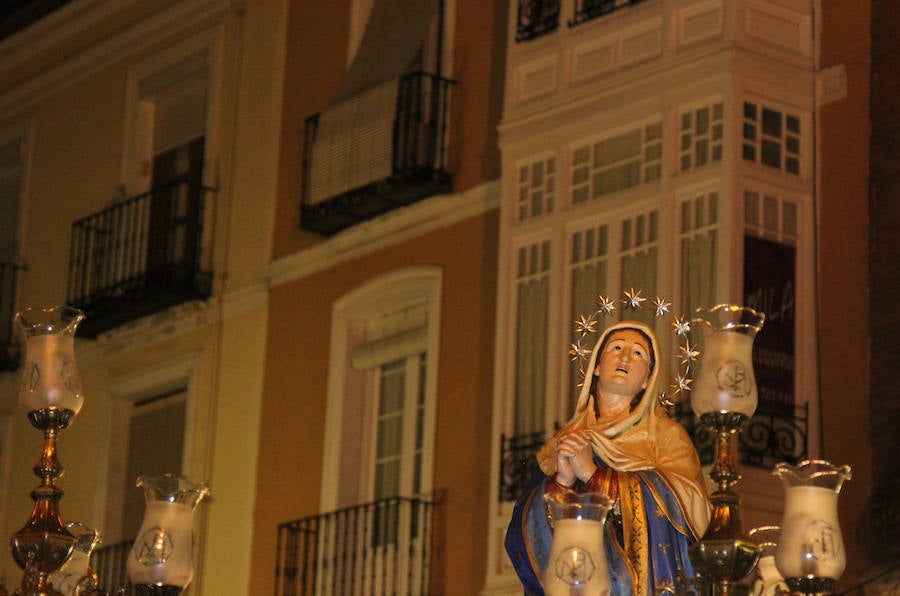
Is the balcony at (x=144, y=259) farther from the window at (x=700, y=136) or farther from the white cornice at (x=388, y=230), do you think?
the window at (x=700, y=136)

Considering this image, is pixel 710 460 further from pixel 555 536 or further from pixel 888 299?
pixel 555 536

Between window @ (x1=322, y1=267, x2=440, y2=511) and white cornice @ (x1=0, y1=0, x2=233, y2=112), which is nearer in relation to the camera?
window @ (x1=322, y1=267, x2=440, y2=511)

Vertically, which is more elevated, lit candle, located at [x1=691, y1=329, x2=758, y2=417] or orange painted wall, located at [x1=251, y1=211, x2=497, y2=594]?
orange painted wall, located at [x1=251, y1=211, x2=497, y2=594]

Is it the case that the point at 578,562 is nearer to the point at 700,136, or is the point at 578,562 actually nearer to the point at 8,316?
the point at 700,136

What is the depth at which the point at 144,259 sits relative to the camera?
16406 millimetres

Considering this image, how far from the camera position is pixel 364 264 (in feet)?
49.2

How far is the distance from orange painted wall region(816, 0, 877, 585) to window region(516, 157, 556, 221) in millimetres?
1653

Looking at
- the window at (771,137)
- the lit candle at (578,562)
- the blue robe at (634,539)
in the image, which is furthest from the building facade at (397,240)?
the lit candle at (578,562)

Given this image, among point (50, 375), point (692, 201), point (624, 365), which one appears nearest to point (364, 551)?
point (692, 201)

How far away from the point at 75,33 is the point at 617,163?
280 inches

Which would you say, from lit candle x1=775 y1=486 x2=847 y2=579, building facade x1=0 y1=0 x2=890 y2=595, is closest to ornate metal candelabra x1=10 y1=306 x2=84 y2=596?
lit candle x1=775 y1=486 x2=847 y2=579

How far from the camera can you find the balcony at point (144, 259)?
1612 cm

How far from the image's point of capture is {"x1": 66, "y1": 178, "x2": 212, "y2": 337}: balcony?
1612 centimetres

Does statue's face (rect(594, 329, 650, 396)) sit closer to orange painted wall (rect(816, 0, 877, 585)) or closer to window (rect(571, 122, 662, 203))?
orange painted wall (rect(816, 0, 877, 585))
